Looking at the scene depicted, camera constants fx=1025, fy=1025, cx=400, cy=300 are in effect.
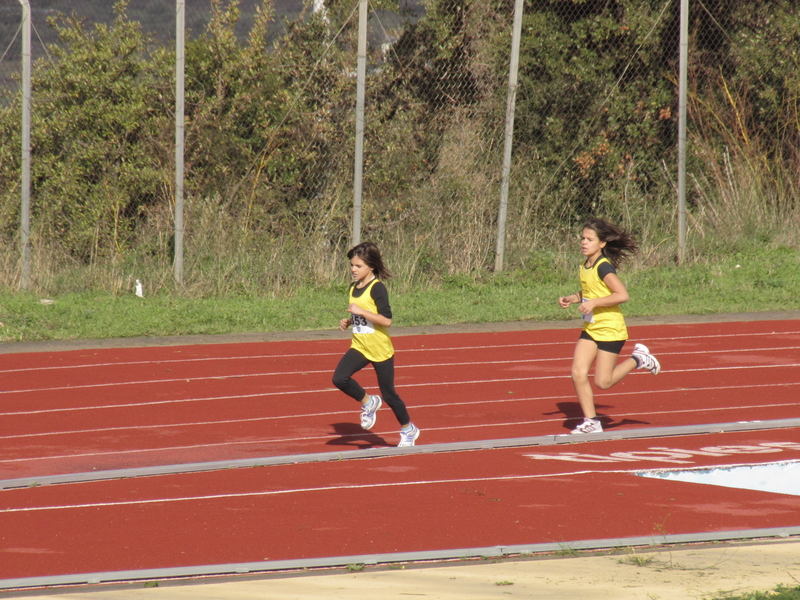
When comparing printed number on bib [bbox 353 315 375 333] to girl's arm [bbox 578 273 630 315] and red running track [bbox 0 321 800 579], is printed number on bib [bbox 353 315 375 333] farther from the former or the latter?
girl's arm [bbox 578 273 630 315]

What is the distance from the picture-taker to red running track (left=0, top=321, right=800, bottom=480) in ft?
25.0

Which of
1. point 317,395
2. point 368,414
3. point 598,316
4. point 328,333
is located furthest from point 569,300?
point 328,333

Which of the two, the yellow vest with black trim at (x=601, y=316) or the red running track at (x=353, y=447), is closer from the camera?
the red running track at (x=353, y=447)

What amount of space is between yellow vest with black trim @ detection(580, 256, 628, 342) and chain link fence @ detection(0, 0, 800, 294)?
725cm

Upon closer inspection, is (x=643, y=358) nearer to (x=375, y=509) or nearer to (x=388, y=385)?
(x=388, y=385)

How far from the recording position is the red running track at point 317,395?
25.0 ft

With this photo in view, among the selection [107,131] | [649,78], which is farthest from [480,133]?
[107,131]

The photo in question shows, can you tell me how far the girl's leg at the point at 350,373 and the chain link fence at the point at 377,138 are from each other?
7074mm

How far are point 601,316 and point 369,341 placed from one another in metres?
1.80

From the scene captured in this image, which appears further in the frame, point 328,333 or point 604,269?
point 328,333

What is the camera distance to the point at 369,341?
23.6 ft

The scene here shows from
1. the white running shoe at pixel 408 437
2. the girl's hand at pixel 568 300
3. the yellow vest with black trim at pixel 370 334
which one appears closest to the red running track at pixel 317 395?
the white running shoe at pixel 408 437

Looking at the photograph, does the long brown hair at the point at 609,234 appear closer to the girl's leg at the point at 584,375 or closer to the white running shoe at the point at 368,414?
the girl's leg at the point at 584,375

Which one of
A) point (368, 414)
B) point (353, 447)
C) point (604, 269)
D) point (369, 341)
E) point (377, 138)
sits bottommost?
point (353, 447)
